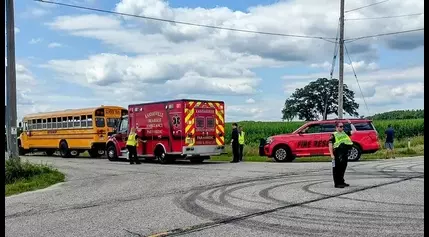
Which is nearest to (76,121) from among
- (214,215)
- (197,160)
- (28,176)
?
(197,160)

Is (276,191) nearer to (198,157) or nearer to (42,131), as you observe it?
(198,157)

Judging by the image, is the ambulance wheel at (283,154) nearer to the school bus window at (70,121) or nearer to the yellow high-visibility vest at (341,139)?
the yellow high-visibility vest at (341,139)

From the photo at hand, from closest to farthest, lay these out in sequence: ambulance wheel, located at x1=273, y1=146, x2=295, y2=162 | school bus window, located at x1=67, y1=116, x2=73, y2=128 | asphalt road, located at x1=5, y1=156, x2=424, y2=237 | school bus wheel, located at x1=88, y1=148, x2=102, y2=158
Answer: asphalt road, located at x1=5, y1=156, x2=424, y2=237, ambulance wheel, located at x1=273, y1=146, x2=295, y2=162, school bus wheel, located at x1=88, y1=148, x2=102, y2=158, school bus window, located at x1=67, y1=116, x2=73, y2=128

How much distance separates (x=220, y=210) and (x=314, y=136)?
14405 millimetres

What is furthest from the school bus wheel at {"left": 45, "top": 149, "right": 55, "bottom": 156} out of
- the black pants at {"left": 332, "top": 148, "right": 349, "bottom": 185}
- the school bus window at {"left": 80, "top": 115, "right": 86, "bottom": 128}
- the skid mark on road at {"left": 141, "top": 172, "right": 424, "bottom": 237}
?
the black pants at {"left": 332, "top": 148, "right": 349, "bottom": 185}

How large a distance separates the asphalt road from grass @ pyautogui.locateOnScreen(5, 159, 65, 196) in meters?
0.96

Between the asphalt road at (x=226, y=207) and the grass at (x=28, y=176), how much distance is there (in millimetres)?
965

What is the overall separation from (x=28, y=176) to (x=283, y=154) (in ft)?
36.9

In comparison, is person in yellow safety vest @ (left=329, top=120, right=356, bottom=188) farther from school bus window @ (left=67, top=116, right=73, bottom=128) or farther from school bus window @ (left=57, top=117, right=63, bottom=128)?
school bus window @ (left=57, top=117, right=63, bottom=128)

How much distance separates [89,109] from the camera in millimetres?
29422

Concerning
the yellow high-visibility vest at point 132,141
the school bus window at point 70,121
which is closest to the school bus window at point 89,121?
the school bus window at point 70,121

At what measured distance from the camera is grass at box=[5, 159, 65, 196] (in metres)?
14.6

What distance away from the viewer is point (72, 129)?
3062 centimetres

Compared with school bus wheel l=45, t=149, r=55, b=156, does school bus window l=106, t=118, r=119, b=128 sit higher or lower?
higher
